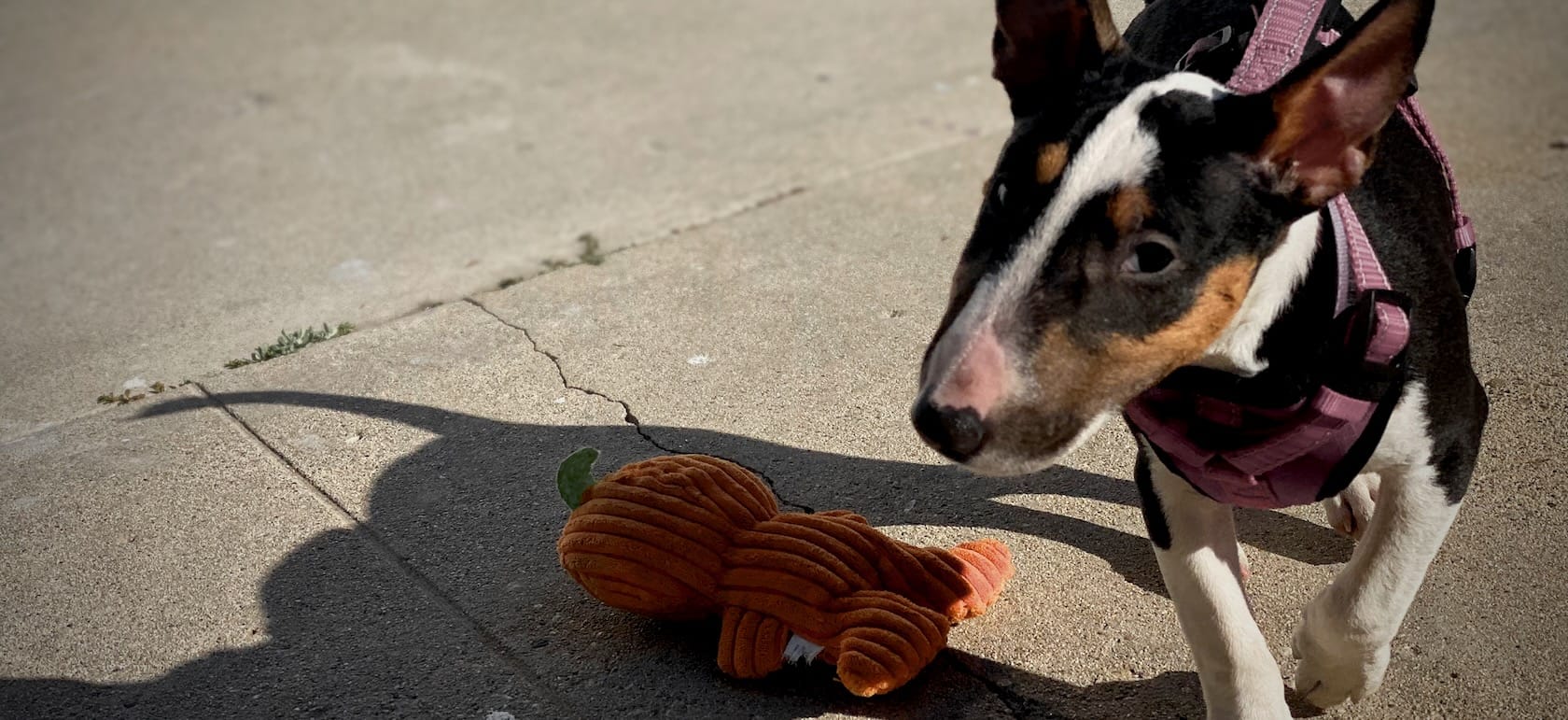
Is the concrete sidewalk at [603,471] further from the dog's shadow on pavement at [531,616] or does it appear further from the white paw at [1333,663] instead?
the white paw at [1333,663]

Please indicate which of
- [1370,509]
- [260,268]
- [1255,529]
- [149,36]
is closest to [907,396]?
[1255,529]

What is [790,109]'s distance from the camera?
6.48m

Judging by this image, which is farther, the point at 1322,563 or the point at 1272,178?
the point at 1322,563

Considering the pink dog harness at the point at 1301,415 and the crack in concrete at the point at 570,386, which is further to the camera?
the crack in concrete at the point at 570,386

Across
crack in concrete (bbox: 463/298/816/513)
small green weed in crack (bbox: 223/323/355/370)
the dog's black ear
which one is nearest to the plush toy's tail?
crack in concrete (bbox: 463/298/816/513)

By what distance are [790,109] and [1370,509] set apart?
3834mm

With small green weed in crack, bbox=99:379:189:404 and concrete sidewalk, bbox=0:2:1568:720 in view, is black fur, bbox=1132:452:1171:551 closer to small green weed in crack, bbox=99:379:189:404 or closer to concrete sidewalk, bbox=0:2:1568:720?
concrete sidewalk, bbox=0:2:1568:720

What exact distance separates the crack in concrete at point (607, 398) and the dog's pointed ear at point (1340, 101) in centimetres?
162

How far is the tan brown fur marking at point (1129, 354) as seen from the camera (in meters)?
2.10

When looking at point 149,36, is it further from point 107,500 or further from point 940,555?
point 940,555

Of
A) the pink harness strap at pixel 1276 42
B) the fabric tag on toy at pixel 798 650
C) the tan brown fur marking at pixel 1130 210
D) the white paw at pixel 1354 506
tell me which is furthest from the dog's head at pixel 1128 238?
the white paw at pixel 1354 506

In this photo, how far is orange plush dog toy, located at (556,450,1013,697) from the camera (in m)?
2.71

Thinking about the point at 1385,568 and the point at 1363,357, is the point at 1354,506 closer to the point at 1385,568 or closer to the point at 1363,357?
the point at 1385,568

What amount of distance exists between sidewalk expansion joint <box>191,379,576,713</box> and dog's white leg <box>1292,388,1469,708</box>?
1.46 metres
